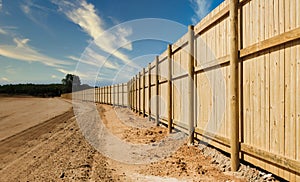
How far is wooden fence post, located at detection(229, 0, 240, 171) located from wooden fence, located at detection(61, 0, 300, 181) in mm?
15

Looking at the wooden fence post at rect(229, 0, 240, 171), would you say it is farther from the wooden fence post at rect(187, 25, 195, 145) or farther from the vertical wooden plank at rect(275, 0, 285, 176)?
the wooden fence post at rect(187, 25, 195, 145)

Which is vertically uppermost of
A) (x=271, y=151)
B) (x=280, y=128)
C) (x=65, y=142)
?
(x=280, y=128)

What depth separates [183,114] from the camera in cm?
734

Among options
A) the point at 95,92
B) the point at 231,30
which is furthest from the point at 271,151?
the point at 95,92

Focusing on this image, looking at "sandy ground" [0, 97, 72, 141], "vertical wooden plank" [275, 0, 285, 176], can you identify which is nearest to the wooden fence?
"vertical wooden plank" [275, 0, 285, 176]

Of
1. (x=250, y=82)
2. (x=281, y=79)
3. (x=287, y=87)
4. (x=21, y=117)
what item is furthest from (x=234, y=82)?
(x=21, y=117)

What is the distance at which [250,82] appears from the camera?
13.2ft

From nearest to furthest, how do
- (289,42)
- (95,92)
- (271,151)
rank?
(289,42)
(271,151)
(95,92)

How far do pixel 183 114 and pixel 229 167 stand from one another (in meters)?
2.80

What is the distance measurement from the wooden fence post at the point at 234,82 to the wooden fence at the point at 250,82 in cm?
1

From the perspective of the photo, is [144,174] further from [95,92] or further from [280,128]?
[95,92]

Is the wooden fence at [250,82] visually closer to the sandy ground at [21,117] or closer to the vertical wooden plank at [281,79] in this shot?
the vertical wooden plank at [281,79]

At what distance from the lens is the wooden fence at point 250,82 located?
3.25m

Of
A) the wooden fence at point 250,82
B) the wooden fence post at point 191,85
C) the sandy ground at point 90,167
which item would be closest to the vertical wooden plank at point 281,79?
the wooden fence at point 250,82
